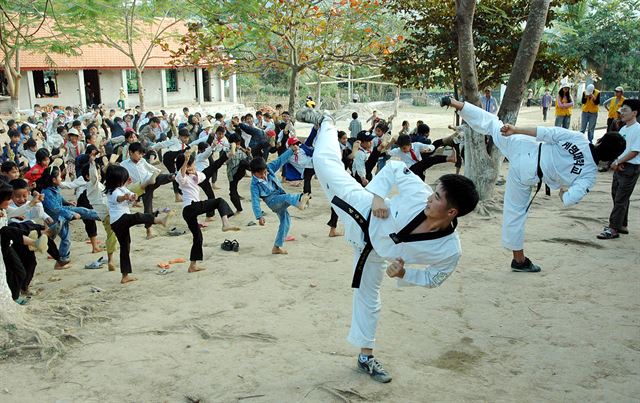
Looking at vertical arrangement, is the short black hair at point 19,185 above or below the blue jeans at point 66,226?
above

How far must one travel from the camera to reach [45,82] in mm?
29250

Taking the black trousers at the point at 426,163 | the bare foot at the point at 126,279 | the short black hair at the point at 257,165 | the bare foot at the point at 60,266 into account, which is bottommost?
the bare foot at the point at 60,266

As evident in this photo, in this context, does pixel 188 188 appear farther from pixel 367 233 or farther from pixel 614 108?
pixel 614 108

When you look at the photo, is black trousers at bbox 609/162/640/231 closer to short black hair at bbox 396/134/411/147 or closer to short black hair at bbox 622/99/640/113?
short black hair at bbox 622/99/640/113

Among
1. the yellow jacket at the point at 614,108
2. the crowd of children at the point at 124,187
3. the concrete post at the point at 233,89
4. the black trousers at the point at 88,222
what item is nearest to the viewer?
the crowd of children at the point at 124,187

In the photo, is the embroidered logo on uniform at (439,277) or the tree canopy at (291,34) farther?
the tree canopy at (291,34)

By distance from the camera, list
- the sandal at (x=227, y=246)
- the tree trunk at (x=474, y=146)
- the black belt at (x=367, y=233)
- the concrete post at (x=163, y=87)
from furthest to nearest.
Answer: the concrete post at (x=163, y=87)
the tree trunk at (x=474, y=146)
the sandal at (x=227, y=246)
the black belt at (x=367, y=233)

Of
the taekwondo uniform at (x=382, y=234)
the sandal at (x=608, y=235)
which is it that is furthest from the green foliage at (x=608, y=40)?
the taekwondo uniform at (x=382, y=234)

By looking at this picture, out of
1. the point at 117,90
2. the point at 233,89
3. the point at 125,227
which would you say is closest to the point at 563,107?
the point at 125,227

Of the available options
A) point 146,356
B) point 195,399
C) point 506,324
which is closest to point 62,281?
point 146,356

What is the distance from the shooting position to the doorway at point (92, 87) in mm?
30297

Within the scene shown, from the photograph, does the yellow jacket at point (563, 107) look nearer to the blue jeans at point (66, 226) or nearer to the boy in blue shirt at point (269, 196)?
the boy in blue shirt at point (269, 196)

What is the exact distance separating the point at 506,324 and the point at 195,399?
9.06ft

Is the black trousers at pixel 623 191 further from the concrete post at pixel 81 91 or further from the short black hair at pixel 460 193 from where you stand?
the concrete post at pixel 81 91
